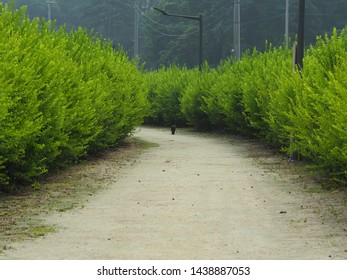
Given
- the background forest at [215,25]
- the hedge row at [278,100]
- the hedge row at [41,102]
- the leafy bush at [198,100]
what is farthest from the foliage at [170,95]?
the background forest at [215,25]

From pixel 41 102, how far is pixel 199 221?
4.59m

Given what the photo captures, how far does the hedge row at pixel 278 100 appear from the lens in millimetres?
13867

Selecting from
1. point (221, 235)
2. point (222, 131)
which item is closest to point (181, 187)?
point (221, 235)

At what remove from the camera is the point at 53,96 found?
15023 mm

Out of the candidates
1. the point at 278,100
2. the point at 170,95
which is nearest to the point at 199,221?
the point at 278,100

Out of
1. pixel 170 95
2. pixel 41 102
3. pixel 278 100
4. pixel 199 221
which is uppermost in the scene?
pixel 41 102

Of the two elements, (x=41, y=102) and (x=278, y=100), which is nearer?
(x=41, y=102)

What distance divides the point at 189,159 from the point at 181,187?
20.9 ft

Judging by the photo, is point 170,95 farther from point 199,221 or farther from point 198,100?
point 199,221

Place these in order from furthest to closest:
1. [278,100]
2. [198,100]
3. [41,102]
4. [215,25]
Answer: [215,25], [198,100], [278,100], [41,102]

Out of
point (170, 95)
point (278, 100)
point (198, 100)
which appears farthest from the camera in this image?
point (170, 95)

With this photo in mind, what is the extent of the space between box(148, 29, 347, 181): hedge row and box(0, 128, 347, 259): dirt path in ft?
3.40

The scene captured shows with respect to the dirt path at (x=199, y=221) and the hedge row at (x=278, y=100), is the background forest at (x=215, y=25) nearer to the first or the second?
the hedge row at (x=278, y=100)

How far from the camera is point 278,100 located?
19938mm
